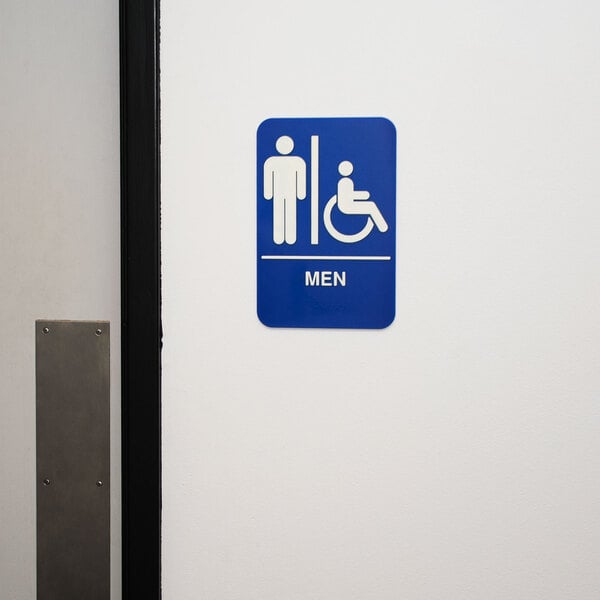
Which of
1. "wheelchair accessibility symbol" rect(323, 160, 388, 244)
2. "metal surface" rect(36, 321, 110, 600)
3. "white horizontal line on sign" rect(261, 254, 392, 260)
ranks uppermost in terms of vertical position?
"wheelchair accessibility symbol" rect(323, 160, 388, 244)

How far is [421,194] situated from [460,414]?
0.27 m

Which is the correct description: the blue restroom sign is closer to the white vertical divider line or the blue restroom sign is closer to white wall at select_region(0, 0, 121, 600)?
the white vertical divider line

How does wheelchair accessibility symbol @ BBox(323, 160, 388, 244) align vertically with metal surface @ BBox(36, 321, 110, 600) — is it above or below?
above

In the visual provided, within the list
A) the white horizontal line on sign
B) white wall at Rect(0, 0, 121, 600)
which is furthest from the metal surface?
the white horizontal line on sign

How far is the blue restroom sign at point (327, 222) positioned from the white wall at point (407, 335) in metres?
0.02

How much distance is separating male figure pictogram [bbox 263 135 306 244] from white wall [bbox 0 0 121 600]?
0.68 ft

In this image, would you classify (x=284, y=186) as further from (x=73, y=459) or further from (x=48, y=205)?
(x=73, y=459)

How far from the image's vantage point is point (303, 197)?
73 centimetres

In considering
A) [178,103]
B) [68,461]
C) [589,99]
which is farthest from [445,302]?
[68,461]

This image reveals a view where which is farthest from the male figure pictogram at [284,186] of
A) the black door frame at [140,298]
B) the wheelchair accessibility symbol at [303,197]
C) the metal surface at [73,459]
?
the metal surface at [73,459]

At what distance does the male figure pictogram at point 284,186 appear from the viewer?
0.73m

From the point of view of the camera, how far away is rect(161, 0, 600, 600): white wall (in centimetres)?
71

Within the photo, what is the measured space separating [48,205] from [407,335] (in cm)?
49

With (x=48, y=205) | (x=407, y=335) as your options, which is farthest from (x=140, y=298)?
(x=407, y=335)
